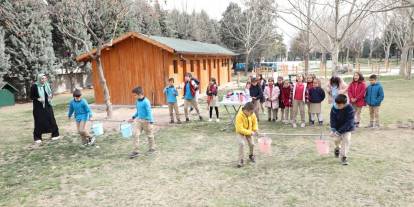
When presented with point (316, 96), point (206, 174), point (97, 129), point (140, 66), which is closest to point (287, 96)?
point (316, 96)

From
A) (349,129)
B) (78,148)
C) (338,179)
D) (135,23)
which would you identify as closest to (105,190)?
(78,148)

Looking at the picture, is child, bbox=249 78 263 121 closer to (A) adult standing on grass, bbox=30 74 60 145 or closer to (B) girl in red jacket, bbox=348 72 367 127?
(B) girl in red jacket, bbox=348 72 367 127

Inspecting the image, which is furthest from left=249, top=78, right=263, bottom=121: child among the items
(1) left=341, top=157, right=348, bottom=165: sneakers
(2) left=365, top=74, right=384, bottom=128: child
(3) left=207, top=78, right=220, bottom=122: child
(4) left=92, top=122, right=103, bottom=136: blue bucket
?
(4) left=92, top=122, right=103, bottom=136: blue bucket

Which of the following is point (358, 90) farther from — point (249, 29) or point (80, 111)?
point (249, 29)

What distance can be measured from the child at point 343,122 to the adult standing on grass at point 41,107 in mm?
7420

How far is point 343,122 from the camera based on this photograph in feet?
22.0

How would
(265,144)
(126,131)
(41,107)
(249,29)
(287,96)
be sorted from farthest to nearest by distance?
(249,29) < (287,96) < (41,107) < (126,131) < (265,144)

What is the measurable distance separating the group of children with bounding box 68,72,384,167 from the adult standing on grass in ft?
4.46

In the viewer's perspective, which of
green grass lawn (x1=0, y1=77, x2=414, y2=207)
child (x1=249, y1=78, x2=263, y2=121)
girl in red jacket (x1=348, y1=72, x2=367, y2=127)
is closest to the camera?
green grass lawn (x1=0, y1=77, x2=414, y2=207)

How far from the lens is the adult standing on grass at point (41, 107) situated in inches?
373

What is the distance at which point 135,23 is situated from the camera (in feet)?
109

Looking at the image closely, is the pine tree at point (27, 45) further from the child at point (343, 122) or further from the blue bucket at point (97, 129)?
the child at point (343, 122)

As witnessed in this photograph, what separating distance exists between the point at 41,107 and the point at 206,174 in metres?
5.67

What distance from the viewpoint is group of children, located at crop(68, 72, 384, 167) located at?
6.72m
